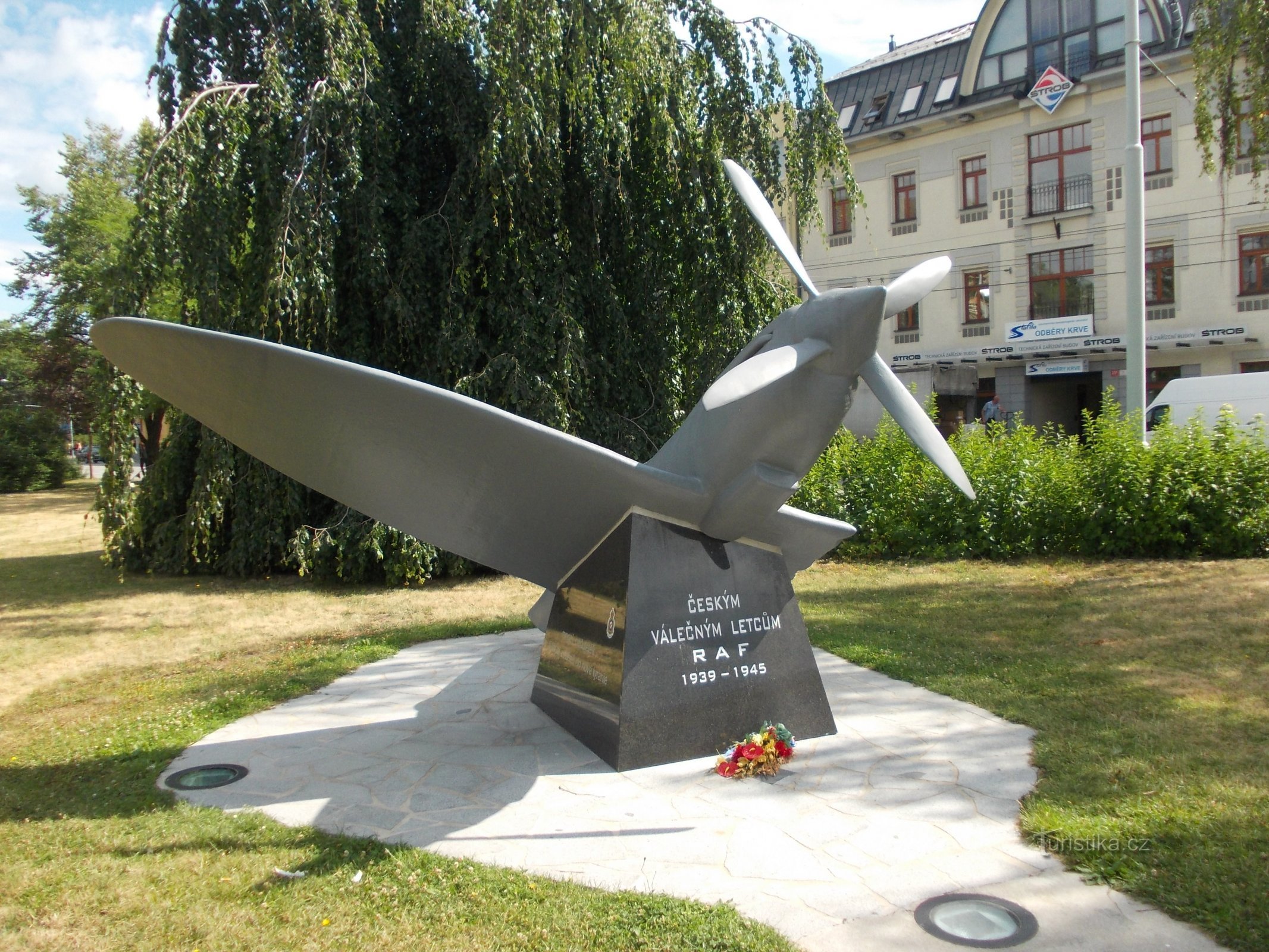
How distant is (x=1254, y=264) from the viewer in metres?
22.5

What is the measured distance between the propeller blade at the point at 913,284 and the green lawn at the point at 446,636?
256 centimetres

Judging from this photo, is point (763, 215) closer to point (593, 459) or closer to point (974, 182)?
point (593, 459)

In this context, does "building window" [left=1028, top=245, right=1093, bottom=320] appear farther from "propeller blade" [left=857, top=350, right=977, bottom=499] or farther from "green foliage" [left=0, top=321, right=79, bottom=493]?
"green foliage" [left=0, top=321, right=79, bottom=493]

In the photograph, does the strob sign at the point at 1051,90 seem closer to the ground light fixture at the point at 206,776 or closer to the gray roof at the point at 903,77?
the gray roof at the point at 903,77

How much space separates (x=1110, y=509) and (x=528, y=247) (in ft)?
25.3

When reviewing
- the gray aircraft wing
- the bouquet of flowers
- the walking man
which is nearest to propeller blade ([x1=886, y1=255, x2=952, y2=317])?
the gray aircraft wing

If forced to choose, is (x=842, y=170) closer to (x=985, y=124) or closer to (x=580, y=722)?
(x=580, y=722)

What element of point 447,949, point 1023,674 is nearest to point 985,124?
point 1023,674

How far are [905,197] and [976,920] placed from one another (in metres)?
27.9

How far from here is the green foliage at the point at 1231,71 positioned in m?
7.97

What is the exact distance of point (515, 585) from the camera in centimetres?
1080

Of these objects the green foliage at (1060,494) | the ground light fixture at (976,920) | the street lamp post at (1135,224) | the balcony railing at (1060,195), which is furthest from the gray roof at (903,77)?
the ground light fixture at (976,920)

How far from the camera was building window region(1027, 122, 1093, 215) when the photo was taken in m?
24.8

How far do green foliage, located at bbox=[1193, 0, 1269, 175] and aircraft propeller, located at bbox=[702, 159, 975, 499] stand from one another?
4972mm
